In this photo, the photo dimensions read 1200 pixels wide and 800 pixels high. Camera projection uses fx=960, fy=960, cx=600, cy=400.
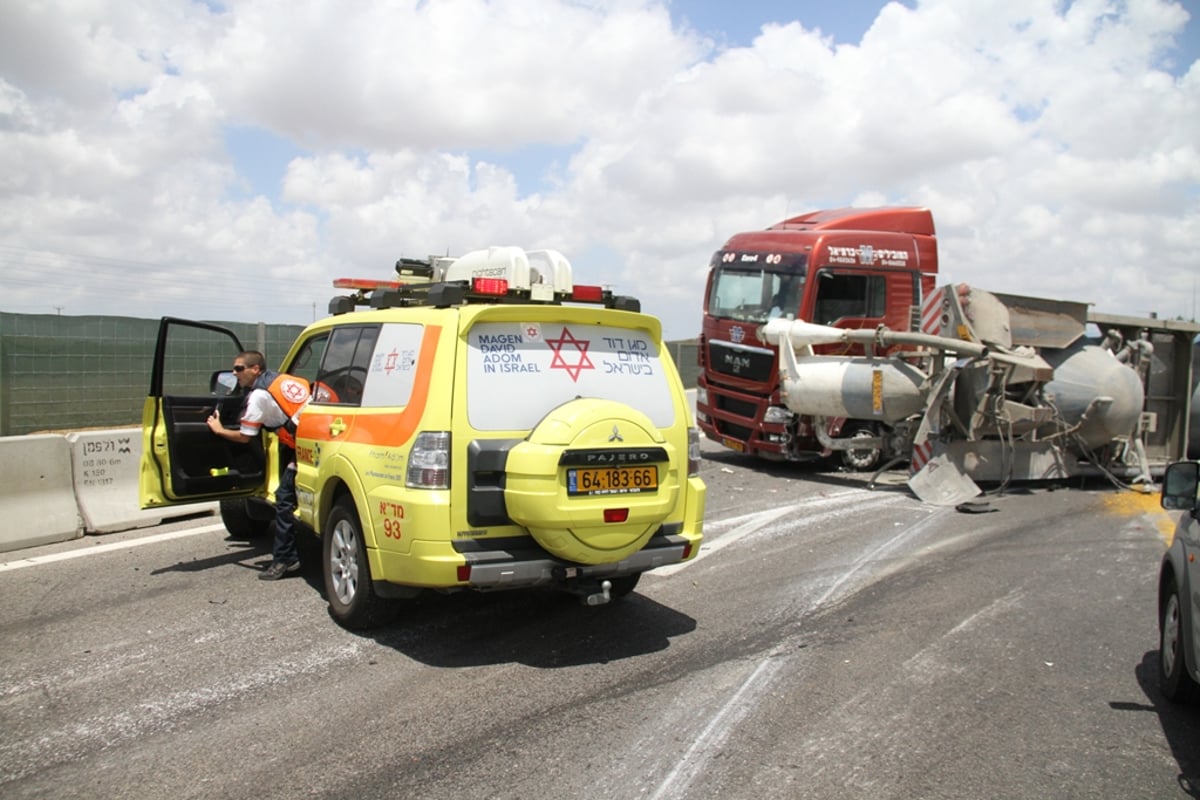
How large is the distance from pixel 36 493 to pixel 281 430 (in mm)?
2903

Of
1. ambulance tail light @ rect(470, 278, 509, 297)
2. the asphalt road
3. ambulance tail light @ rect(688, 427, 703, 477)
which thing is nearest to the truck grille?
the asphalt road

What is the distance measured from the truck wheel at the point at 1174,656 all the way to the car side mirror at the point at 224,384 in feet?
21.2

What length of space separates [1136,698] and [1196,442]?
1053cm

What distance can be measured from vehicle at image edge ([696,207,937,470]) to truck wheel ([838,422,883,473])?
0.01m

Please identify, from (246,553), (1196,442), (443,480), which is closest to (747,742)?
(443,480)

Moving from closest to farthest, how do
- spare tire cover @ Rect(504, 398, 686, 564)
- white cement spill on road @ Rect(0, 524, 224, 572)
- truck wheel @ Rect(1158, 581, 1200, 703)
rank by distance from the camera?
truck wheel @ Rect(1158, 581, 1200, 703) < spare tire cover @ Rect(504, 398, 686, 564) < white cement spill on road @ Rect(0, 524, 224, 572)

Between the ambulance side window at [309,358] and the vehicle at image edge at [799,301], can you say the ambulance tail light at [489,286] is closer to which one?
the ambulance side window at [309,358]

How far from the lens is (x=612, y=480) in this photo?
16.6 feet

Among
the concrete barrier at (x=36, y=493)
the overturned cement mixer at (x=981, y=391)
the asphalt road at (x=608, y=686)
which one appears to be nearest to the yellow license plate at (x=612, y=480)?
the asphalt road at (x=608, y=686)

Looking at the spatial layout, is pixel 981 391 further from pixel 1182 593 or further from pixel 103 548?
pixel 103 548

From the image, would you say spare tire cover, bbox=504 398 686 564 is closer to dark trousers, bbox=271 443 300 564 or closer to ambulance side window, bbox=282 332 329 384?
ambulance side window, bbox=282 332 329 384

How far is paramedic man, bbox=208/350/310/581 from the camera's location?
6723 mm

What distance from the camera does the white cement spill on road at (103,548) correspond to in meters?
7.46

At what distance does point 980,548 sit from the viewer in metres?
8.53
